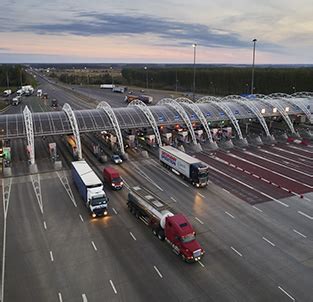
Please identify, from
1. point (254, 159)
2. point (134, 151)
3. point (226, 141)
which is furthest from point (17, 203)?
point (226, 141)

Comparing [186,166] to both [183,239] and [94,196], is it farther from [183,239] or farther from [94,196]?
[183,239]

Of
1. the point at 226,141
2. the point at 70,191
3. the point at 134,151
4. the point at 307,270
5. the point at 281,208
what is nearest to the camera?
the point at 307,270

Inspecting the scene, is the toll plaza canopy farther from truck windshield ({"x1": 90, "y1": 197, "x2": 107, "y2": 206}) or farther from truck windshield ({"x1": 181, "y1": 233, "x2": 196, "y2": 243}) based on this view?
truck windshield ({"x1": 181, "y1": 233, "x2": 196, "y2": 243})

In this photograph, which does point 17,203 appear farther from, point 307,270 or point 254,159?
point 254,159

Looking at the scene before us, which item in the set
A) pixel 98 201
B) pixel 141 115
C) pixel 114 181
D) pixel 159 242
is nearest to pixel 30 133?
pixel 114 181

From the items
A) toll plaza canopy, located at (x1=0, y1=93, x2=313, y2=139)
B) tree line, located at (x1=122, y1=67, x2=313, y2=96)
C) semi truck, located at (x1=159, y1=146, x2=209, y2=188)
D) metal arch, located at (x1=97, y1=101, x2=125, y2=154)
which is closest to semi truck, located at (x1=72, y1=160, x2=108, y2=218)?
semi truck, located at (x1=159, y1=146, x2=209, y2=188)

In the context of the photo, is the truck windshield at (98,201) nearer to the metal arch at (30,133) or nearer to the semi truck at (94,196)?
the semi truck at (94,196)
